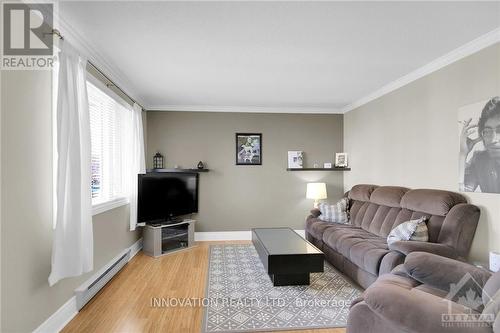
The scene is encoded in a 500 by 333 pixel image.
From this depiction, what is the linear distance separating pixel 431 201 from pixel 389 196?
691 millimetres

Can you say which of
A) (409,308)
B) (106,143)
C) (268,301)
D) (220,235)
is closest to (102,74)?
(106,143)

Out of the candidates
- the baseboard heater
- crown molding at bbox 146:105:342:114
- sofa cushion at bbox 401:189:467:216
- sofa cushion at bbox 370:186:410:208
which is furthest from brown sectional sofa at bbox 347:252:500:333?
crown molding at bbox 146:105:342:114

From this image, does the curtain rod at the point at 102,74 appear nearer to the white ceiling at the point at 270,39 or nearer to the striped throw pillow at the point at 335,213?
the white ceiling at the point at 270,39

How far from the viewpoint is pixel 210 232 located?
5.31 m

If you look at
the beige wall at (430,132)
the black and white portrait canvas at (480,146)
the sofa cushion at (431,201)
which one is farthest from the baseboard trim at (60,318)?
the black and white portrait canvas at (480,146)

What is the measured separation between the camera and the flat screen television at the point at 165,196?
4258 mm

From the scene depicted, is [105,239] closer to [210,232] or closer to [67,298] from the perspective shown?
[67,298]

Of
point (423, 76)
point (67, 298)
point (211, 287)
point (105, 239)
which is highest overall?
point (423, 76)

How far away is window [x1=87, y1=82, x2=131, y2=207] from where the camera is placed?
3.27 metres

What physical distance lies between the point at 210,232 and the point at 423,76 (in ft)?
13.5

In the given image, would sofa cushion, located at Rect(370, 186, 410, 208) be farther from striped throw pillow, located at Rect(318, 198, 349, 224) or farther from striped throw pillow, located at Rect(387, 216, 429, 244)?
striped throw pillow, located at Rect(387, 216, 429, 244)

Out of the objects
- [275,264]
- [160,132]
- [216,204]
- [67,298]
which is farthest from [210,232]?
[67,298]

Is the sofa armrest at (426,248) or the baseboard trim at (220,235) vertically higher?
the sofa armrest at (426,248)

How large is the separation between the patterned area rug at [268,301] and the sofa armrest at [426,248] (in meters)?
0.75
